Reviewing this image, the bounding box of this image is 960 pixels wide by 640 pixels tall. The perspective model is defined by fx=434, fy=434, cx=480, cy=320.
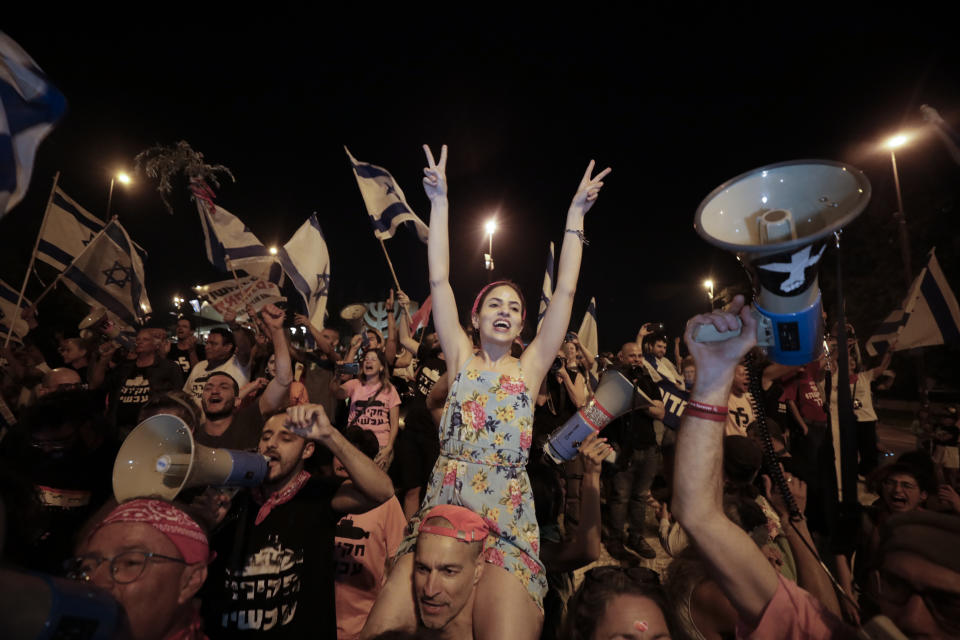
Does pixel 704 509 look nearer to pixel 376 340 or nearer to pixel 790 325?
pixel 790 325

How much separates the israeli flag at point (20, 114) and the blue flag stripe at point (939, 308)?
8431 mm

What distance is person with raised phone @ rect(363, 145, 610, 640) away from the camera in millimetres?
1986

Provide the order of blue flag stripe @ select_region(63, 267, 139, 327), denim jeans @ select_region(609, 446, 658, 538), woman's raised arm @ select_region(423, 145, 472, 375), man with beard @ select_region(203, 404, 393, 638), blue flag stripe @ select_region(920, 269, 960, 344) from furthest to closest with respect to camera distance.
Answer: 1. blue flag stripe @ select_region(63, 267, 139, 327)
2. denim jeans @ select_region(609, 446, 658, 538)
3. blue flag stripe @ select_region(920, 269, 960, 344)
4. woman's raised arm @ select_region(423, 145, 472, 375)
5. man with beard @ select_region(203, 404, 393, 638)

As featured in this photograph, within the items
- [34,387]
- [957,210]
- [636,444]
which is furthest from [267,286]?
[957,210]

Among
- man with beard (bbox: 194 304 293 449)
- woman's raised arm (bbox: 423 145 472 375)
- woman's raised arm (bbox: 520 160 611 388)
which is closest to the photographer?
woman's raised arm (bbox: 520 160 611 388)

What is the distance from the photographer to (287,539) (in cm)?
232

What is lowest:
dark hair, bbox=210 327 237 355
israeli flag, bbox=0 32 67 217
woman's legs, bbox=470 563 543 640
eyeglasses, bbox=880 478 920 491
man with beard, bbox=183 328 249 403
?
woman's legs, bbox=470 563 543 640

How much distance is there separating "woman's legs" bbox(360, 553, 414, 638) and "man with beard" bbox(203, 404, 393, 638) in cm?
38

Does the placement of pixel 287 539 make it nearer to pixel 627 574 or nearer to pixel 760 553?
pixel 627 574

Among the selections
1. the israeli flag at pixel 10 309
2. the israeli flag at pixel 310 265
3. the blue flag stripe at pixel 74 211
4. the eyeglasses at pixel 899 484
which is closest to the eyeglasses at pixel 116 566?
the eyeglasses at pixel 899 484

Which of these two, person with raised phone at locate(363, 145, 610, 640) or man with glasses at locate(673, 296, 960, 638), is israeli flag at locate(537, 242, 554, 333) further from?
man with glasses at locate(673, 296, 960, 638)

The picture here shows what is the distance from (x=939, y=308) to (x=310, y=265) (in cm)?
862

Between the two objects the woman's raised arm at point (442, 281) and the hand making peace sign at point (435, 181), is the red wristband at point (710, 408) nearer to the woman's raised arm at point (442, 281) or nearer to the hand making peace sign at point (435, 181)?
the woman's raised arm at point (442, 281)

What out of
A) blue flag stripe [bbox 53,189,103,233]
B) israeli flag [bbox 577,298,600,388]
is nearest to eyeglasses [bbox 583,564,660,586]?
israeli flag [bbox 577,298,600,388]
